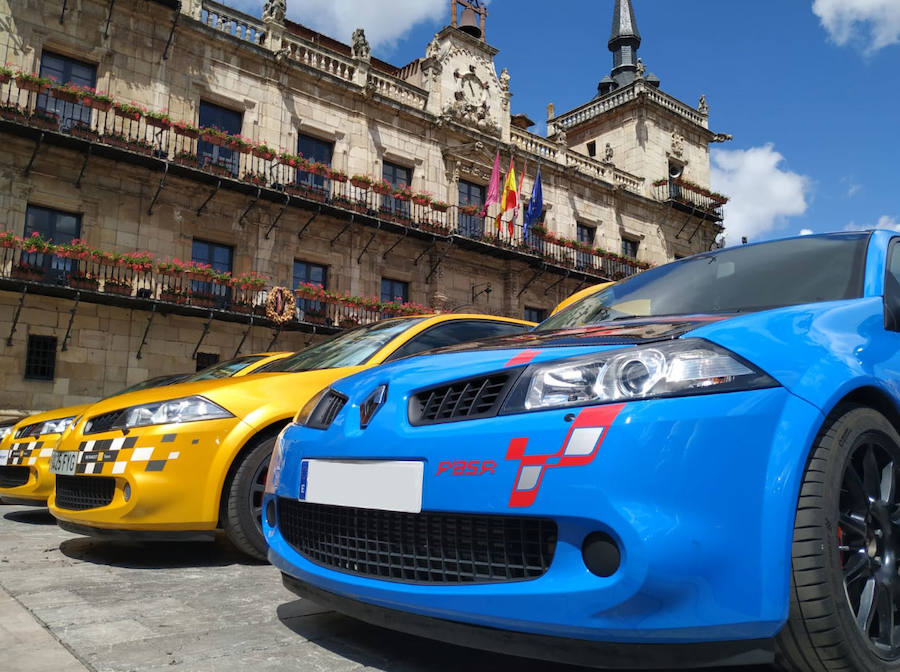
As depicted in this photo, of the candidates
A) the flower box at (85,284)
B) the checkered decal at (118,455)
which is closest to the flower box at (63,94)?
the flower box at (85,284)

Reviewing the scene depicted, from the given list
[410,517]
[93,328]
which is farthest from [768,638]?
[93,328]

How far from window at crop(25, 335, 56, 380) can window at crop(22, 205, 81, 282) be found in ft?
4.49

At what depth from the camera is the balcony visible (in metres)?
27.5

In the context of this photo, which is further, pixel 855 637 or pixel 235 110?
pixel 235 110

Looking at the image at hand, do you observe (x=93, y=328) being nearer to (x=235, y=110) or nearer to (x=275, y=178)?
(x=275, y=178)

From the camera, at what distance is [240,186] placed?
16234mm

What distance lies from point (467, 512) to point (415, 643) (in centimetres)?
82

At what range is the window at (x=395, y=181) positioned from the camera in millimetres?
19144

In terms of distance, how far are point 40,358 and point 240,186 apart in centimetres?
568

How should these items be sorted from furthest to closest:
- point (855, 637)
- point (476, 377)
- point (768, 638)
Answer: point (476, 377), point (855, 637), point (768, 638)

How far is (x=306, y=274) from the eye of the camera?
18188 millimetres

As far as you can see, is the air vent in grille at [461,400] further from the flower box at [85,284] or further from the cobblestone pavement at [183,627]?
the flower box at [85,284]

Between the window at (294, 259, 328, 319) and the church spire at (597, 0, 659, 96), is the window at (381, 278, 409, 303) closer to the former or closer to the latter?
the window at (294, 259, 328, 319)

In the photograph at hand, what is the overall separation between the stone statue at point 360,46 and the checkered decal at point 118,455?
17.9m
